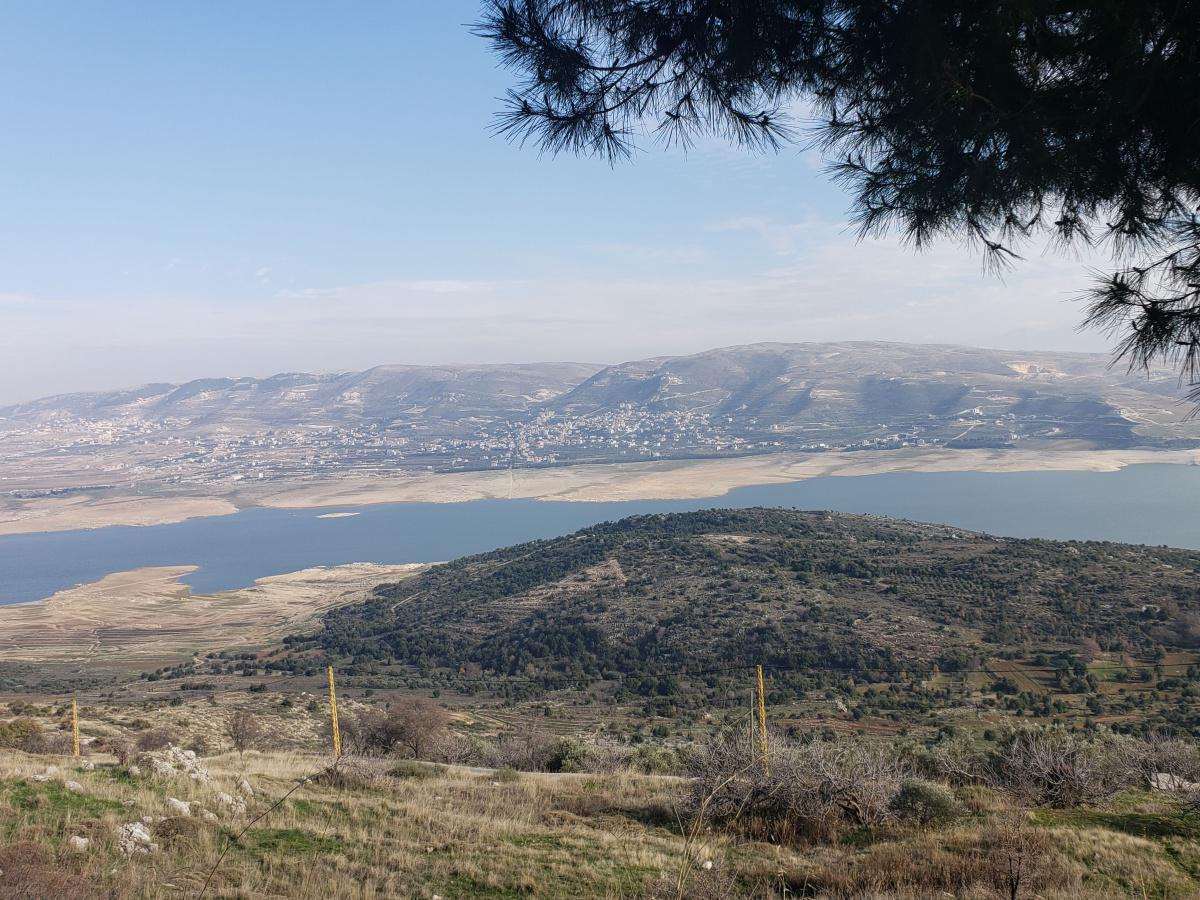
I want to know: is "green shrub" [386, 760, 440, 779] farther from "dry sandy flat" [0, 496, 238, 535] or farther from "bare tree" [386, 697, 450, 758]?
"dry sandy flat" [0, 496, 238, 535]

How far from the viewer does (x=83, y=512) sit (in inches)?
3711

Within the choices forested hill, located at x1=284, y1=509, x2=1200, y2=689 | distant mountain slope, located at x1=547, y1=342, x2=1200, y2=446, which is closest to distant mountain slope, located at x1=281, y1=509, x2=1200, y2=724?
forested hill, located at x1=284, y1=509, x2=1200, y2=689

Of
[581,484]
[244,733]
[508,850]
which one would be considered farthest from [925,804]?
[581,484]

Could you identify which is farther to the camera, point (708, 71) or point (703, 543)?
point (703, 543)

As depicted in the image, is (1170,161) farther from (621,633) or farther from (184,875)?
(621,633)

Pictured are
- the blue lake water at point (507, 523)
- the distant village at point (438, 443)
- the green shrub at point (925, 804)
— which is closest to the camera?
the green shrub at point (925, 804)

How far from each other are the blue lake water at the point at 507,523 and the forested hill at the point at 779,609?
910 inches

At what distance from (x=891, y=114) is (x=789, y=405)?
159 meters

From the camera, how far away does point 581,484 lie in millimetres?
100188

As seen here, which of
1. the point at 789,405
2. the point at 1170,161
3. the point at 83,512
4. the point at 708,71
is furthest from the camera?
the point at 789,405

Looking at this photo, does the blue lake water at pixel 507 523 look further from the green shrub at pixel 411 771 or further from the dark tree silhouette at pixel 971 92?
the dark tree silhouette at pixel 971 92

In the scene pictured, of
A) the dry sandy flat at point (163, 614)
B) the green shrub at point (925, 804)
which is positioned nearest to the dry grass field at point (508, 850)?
the green shrub at point (925, 804)

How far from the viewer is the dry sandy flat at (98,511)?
87.3 meters

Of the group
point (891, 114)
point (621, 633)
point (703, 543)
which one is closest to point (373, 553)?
point (703, 543)
